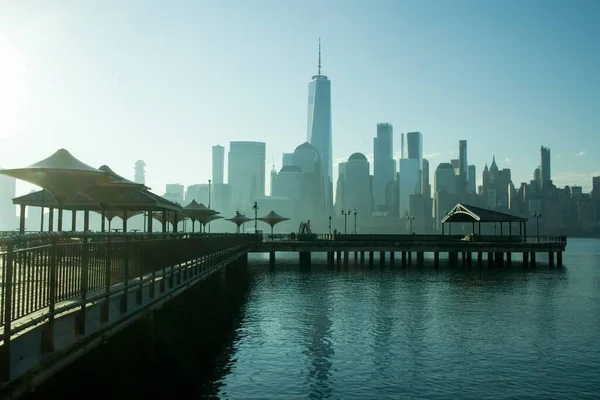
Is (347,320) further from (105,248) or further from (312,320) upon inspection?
(105,248)

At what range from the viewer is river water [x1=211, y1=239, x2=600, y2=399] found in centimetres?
1958

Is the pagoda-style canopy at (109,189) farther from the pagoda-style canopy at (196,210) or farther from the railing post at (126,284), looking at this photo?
the pagoda-style canopy at (196,210)

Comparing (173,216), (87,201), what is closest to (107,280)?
(87,201)

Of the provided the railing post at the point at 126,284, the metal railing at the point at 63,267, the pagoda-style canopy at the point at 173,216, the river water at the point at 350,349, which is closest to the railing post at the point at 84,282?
the metal railing at the point at 63,267

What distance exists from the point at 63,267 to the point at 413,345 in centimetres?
1824

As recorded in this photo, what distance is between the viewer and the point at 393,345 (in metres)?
26.1

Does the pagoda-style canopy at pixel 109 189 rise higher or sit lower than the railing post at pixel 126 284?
higher

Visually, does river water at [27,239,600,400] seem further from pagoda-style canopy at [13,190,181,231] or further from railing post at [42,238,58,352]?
pagoda-style canopy at [13,190,181,231]

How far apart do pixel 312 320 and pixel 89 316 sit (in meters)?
20.7

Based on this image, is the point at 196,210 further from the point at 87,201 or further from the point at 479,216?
the point at 479,216

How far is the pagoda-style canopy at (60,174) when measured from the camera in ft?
71.2

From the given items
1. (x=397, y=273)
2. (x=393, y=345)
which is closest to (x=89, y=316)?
(x=393, y=345)

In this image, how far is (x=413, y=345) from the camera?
1029 inches

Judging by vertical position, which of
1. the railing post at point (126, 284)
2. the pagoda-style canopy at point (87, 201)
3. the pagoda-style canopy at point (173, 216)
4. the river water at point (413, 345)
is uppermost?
the pagoda-style canopy at point (87, 201)
